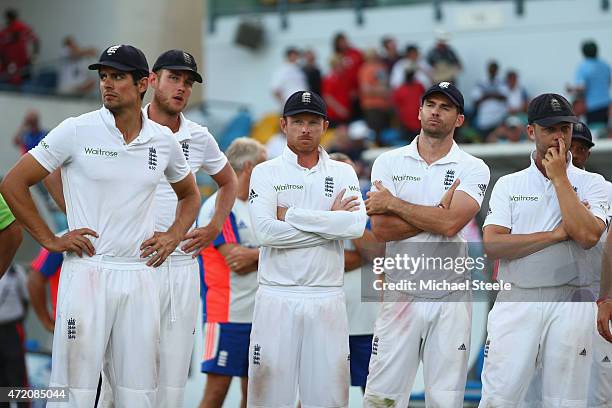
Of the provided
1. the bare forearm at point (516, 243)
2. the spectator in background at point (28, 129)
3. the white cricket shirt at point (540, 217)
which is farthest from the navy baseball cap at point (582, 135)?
the spectator in background at point (28, 129)

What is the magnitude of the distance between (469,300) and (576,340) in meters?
0.78

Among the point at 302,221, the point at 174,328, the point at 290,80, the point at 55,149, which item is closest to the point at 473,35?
the point at 290,80

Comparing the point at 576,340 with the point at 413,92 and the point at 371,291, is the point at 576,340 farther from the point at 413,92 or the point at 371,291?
Answer: the point at 413,92

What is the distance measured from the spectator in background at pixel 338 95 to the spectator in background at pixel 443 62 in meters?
1.53

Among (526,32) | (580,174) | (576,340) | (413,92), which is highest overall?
(526,32)

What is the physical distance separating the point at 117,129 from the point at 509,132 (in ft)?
30.5

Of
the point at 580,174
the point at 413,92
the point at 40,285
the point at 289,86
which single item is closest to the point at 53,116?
the point at 289,86

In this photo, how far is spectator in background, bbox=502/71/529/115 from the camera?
17734 mm

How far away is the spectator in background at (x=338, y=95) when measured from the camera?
62.3 feet

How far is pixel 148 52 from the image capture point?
77.5 feet

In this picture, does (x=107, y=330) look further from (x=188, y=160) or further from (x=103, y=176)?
(x=188, y=160)

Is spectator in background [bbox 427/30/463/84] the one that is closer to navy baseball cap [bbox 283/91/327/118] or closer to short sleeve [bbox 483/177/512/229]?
navy baseball cap [bbox 283/91/327/118]

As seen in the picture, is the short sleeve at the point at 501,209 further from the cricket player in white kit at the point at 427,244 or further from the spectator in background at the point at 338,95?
the spectator in background at the point at 338,95

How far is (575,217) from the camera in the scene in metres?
7.04
